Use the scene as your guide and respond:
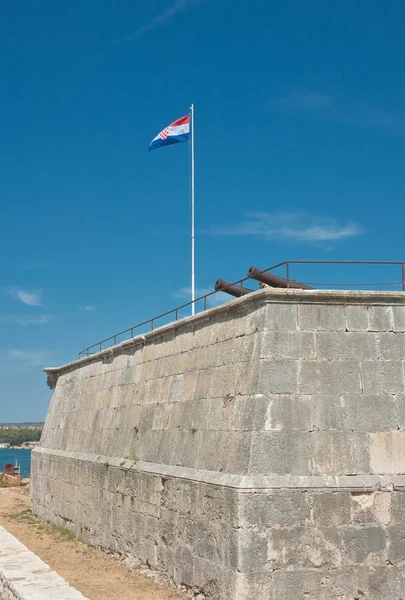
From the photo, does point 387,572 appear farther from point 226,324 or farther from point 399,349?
point 226,324

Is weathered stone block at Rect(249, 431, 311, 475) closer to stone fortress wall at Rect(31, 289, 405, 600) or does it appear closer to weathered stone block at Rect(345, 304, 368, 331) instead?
stone fortress wall at Rect(31, 289, 405, 600)

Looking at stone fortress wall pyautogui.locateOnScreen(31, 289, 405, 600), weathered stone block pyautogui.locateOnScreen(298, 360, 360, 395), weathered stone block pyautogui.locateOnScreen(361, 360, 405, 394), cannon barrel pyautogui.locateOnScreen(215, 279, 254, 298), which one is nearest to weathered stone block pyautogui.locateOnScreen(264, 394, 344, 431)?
stone fortress wall pyautogui.locateOnScreen(31, 289, 405, 600)

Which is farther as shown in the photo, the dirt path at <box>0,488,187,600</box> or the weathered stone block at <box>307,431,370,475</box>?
the dirt path at <box>0,488,187,600</box>

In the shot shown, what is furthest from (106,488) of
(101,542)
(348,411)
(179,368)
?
(348,411)

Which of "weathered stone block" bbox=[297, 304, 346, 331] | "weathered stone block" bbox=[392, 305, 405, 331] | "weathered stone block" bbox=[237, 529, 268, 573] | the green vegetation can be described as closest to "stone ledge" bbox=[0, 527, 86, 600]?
"weathered stone block" bbox=[237, 529, 268, 573]

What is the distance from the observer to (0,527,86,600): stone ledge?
26.1 feet

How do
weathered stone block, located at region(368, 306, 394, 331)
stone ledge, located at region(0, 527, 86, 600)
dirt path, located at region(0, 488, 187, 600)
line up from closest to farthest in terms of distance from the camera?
stone ledge, located at region(0, 527, 86, 600) < weathered stone block, located at region(368, 306, 394, 331) < dirt path, located at region(0, 488, 187, 600)

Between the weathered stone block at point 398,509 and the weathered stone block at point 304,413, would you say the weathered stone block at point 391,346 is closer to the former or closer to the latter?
the weathered stone block at point 304,413

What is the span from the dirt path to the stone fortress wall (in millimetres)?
462

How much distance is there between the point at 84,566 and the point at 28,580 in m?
5.42

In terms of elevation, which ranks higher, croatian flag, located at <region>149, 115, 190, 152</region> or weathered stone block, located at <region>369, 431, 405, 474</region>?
croatian flag, located at <region>149, 115, 190, 152</region>

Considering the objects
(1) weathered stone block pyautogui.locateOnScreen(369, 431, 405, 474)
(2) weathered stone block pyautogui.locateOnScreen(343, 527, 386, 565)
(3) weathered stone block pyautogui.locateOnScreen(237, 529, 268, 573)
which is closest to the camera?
(3) weathered stone block pyautogui.locateOnScreen(237, 529, 268, 573)

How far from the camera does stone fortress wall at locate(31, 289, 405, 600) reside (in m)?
Result: 9.45

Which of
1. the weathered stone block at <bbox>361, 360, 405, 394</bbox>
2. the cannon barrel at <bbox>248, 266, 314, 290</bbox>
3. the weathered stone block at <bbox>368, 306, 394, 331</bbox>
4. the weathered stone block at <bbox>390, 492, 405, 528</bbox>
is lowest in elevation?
the weathered stone block at <bbox>390, 492, 405, 528</bbox>
